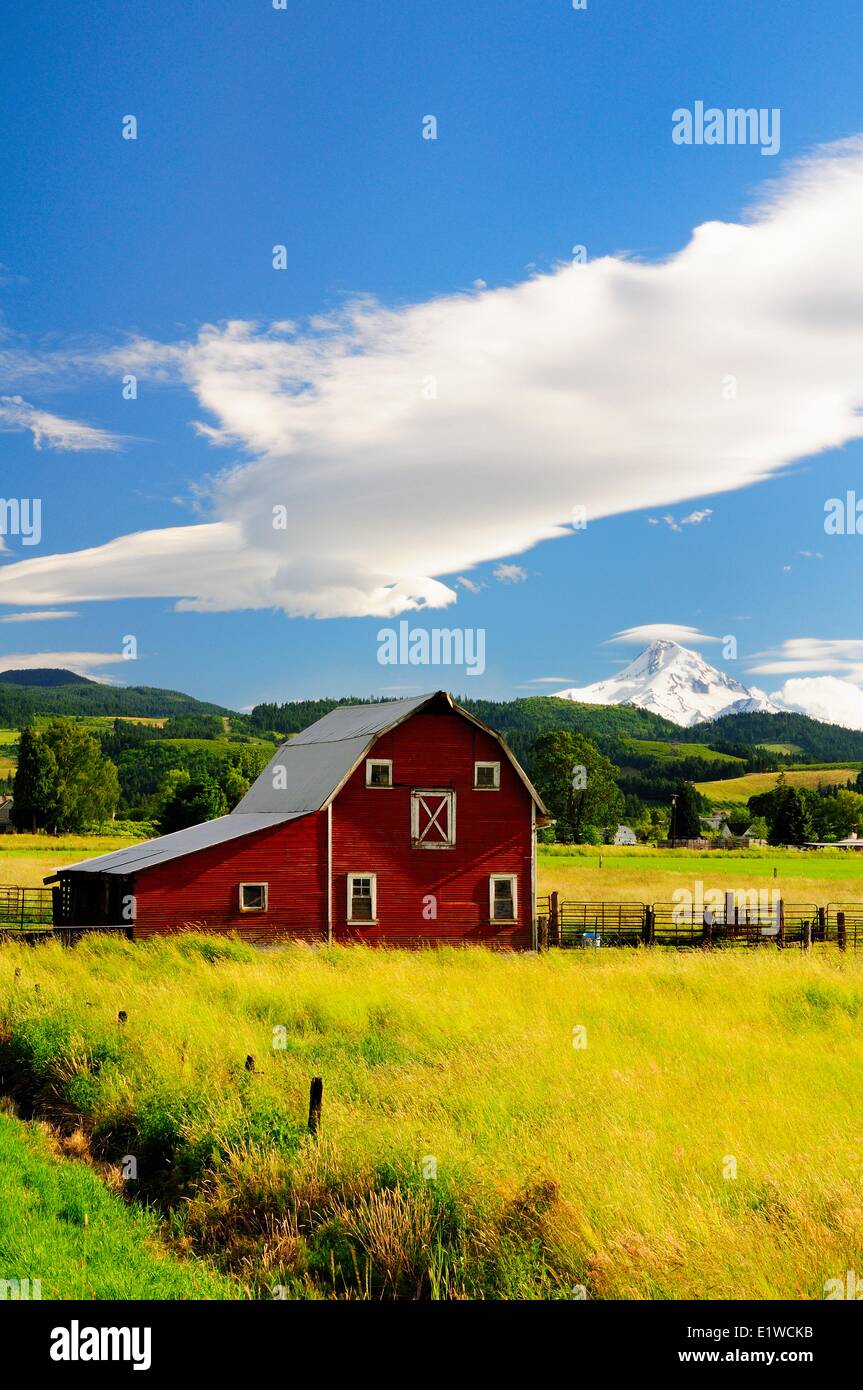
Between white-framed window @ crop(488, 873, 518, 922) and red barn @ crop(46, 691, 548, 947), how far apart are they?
33 mm

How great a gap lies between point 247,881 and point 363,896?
3729mm

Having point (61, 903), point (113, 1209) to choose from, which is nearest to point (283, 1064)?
point (113, 1209)

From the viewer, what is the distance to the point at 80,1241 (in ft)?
29.1

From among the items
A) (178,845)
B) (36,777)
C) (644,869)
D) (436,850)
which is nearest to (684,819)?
(644,869)

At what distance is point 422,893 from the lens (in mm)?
35250

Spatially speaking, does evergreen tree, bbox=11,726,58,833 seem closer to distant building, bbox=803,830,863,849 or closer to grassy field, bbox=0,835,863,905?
grassy field, bbox=0,835,863,905

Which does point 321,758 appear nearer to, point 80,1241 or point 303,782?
point 303,782

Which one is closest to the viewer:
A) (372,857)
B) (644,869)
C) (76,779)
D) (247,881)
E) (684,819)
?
(247,881)

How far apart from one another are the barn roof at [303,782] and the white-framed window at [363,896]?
2624 mm

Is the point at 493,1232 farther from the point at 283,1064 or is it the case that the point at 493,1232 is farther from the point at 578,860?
the point at 578,860

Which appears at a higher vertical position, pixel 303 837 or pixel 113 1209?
pixel 303 837

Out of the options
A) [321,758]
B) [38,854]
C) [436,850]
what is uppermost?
[321,758]
